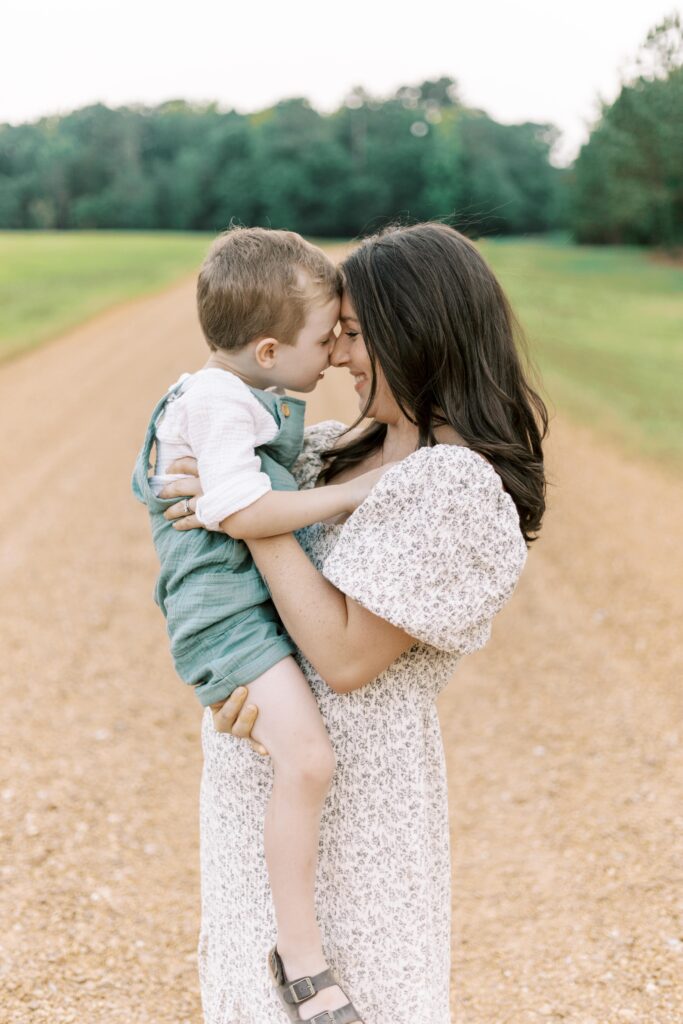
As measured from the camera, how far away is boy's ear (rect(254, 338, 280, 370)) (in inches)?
78.5

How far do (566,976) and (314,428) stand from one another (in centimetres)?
214

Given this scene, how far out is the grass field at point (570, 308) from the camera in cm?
1275

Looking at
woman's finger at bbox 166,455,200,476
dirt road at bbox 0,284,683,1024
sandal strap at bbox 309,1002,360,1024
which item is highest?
woman's finger at bbox 166,455,200,476

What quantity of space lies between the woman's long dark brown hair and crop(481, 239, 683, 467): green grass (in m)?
0.74

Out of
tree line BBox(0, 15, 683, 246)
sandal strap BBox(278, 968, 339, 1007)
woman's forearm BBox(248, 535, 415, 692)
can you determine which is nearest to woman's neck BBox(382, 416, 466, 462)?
woman's forearm BBox(248, 535, 415, 692)

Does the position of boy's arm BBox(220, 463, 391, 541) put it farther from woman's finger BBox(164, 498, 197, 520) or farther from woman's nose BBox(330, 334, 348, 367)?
woman's nose BBox(330, 334, 348, 367)

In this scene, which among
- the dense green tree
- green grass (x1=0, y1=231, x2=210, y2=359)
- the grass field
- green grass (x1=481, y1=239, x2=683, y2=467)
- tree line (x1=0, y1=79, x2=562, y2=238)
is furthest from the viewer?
tree line (x1=0, y1=79, x2=562, y2=238)

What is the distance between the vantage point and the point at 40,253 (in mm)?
32781

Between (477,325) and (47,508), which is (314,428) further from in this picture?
(47,508)

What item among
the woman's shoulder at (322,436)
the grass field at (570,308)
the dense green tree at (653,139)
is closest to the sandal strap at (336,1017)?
the woman's shoulder at (322,436)

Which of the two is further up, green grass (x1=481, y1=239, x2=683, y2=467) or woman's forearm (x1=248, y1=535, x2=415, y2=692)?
woman's forearm (x1=248, y1=535, x2=415, y2=692)

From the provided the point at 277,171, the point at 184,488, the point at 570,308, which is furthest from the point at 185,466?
the point at 277,171

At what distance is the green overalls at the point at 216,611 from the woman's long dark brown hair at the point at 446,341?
0.31m

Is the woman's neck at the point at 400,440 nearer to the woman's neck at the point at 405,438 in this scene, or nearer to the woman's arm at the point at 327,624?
the woman's neck at the point at 405,438
